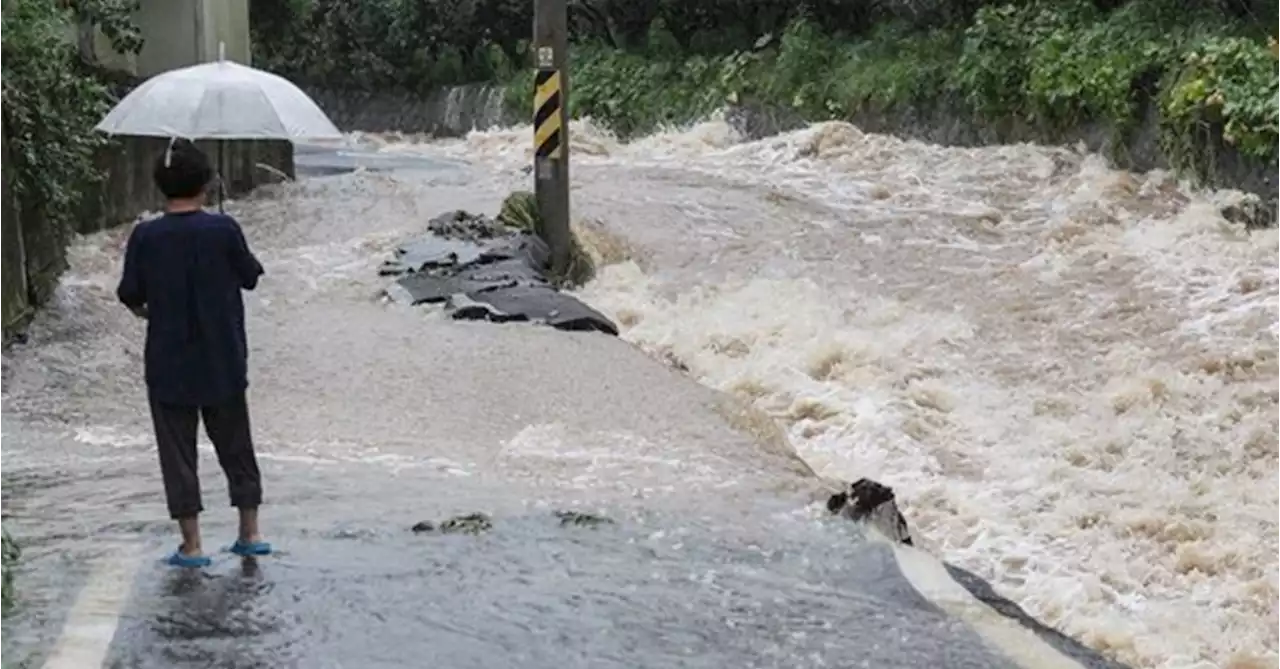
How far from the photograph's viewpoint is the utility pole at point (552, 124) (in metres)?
14.9

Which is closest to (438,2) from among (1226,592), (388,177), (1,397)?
(388,177)

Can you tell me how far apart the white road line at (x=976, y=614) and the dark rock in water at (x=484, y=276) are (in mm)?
6401

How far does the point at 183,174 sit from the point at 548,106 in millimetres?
9217

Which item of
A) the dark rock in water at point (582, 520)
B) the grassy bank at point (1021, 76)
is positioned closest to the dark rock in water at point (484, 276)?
the dark rock in water at point (582, 520)

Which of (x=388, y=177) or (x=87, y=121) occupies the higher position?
(x=87, y=121)

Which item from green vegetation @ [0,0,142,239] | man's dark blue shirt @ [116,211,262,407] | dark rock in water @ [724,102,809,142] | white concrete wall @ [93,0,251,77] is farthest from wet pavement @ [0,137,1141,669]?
dark rock in water @ [724,102,809,142]

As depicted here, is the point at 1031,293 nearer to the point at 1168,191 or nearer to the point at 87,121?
the point at 1168,191

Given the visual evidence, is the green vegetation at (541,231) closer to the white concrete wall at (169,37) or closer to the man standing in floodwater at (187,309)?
the white concrete wall at (169,37)

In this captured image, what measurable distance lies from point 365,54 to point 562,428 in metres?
36.3

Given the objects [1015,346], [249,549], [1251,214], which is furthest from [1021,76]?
[249,549]

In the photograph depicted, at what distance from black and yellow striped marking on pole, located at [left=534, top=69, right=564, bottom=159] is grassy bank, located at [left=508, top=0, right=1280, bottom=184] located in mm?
6896

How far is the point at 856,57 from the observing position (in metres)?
27.9

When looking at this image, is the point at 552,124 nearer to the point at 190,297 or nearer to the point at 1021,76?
the point at 190,297

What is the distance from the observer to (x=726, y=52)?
110ft
